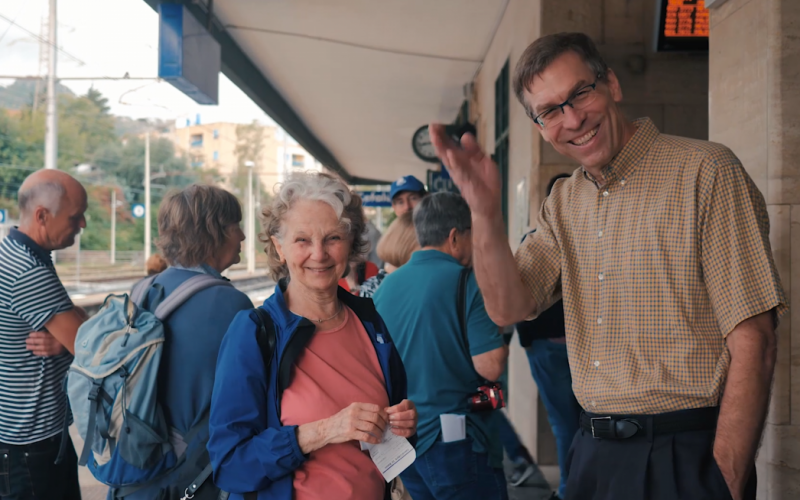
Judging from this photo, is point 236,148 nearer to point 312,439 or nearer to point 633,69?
point 633,69

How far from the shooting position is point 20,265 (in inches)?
111

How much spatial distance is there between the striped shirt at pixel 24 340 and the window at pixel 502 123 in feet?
14.1

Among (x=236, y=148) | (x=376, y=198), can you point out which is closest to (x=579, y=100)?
(x=376, y=198)

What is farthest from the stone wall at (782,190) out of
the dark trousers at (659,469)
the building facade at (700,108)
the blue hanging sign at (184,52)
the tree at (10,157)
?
the tree at (10,157)

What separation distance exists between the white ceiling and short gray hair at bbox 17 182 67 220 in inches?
172

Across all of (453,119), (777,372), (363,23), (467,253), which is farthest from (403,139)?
(777,372)

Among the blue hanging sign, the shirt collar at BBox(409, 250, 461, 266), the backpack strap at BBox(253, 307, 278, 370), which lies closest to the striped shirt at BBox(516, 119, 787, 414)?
the backpack strap at BBox(253, 307, 278, 370)

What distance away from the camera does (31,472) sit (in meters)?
2.87

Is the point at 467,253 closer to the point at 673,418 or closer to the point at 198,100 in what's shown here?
the point at 673,418

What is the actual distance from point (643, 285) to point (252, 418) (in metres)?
1.06

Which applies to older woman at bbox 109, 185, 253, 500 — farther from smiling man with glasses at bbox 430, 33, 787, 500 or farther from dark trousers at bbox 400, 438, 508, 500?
smiling man with glasses at bbox 430, 33, 787, 500

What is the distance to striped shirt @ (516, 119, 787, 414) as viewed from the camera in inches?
66.3

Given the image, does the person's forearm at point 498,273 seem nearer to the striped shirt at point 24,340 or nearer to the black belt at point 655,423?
the black belt at point 655,423

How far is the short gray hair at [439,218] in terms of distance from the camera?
3.10 m
